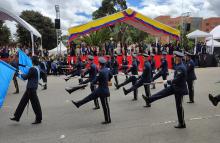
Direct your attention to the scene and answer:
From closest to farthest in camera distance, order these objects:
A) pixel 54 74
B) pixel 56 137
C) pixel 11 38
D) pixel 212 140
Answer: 1. pixel 212 140
2. pixel 56 137
3. pixel 54 74
4. pixel 11 38

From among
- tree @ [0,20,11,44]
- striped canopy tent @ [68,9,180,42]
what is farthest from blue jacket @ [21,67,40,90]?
tree @ [0,20,11,44]

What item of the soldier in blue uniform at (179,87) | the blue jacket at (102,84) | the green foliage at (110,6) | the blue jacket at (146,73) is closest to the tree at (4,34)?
the green foliage at (110,6)

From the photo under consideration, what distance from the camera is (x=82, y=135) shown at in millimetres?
7312

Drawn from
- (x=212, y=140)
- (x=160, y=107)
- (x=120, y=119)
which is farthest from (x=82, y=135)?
(x=160, y=107)

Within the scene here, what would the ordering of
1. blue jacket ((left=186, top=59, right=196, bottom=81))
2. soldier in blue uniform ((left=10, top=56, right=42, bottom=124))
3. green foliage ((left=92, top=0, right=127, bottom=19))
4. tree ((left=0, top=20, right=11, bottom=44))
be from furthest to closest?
tree ((left=0, top=20, right=11, bottom=44)) < green foliage ((left=92, top=0, right=127, bottom=19)) < blue jacket ((left=186, top=59, right=196, bottom=81)) < soldier in blue uniform ((left=10, top=56, right=42, bottom=124))

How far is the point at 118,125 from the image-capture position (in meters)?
8.20

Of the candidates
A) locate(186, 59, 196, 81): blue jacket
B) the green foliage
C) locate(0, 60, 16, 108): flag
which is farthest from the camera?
the green foliage

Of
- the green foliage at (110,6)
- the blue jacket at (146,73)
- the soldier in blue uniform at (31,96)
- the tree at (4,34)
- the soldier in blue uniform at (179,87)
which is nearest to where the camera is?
the soldier in blue uniform at (179,87)

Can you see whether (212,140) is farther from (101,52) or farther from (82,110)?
(101,52)

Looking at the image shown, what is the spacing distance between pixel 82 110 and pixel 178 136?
13.3 ft

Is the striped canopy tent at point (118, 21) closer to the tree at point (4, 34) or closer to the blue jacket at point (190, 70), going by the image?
the blue jacket at point (190, 70)

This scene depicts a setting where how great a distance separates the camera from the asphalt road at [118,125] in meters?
7.00

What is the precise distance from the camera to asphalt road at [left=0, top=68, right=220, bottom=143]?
700cm

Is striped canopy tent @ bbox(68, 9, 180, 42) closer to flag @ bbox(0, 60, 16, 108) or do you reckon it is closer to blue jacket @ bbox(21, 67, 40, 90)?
flag @ bbox(0, 60, 16, 108)
